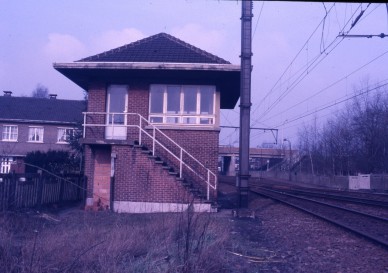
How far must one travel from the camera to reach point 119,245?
7625 millimetres

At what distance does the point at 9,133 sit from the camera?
151ft

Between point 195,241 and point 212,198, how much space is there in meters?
10.2

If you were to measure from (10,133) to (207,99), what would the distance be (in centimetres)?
3230

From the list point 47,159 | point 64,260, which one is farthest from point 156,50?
point 64,260

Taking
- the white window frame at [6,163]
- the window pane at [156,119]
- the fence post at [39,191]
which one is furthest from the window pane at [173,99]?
the white window frame at [6,163]

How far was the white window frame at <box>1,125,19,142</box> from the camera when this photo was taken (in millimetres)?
45750

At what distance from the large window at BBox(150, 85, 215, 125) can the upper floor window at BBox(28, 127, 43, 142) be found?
3070 cm

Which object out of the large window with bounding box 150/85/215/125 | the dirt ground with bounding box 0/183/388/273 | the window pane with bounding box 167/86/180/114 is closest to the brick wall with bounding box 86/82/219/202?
the large window with bounding box 150/85/215/125

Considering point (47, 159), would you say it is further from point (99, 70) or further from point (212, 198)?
point (212, 198)

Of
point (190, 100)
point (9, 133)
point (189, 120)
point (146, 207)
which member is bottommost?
point (146, 207)

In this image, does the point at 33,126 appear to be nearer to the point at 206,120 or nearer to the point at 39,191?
the point at 206,120

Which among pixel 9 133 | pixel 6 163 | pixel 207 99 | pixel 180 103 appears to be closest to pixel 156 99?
pixel 180 103

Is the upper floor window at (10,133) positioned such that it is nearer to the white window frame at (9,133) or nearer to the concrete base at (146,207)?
the white window frame at (9,133)

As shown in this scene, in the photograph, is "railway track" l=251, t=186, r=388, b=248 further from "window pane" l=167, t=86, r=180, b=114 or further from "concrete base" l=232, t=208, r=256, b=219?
"window pane" l=167, t=86, r=180, b=114
